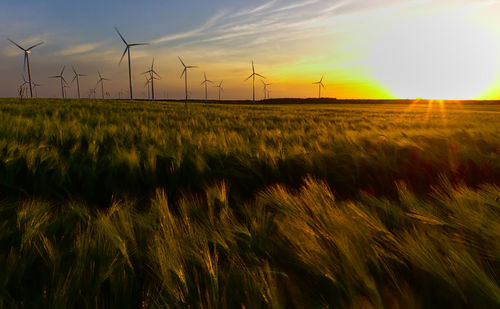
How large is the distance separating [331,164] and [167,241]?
1.99 m

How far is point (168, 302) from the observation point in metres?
0.70

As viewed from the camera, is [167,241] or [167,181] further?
[167,181]

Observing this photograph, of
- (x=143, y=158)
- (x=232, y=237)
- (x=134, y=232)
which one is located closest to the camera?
(x=232, y=237)

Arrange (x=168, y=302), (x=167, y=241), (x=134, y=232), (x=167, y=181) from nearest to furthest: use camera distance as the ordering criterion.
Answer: (x=168, y=302) < (x=167, y=241) < (x=134, y=232) < (x=167, y=181)

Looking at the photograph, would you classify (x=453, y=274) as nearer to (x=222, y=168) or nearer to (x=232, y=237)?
(x=232, y=237)

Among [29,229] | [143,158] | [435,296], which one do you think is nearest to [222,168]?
[143,158]

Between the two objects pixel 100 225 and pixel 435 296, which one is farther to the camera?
pixel 100 225

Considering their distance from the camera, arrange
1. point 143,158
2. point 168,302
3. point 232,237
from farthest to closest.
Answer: point 143,158 → point 232,237 → point 168,302

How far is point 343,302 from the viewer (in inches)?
27.8

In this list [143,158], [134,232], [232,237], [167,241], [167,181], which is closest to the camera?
[167,241]

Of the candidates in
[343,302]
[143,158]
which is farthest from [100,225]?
[143,158]

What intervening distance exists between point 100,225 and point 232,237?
566 millimetres

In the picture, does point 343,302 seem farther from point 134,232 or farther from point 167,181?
point 167,181

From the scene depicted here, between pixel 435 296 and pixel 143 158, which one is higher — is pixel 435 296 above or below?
below
